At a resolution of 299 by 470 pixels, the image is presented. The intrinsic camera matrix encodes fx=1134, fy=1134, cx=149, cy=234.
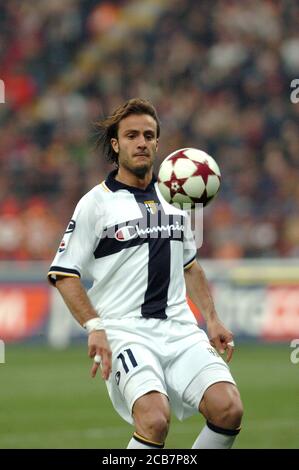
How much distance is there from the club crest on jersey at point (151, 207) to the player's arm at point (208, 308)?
50cm

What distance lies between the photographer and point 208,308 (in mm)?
6965

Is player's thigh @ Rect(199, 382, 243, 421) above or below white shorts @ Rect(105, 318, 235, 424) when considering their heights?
below

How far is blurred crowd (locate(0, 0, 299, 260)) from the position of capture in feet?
61.4

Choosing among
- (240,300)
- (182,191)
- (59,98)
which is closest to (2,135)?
(59,98)

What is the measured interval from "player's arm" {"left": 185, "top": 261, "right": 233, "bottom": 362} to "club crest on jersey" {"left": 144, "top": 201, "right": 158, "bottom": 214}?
1.63 feet

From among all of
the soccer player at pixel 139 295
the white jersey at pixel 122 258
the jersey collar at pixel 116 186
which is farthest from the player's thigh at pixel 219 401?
the jersey collar at pixel 116 186

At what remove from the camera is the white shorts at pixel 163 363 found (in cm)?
630
